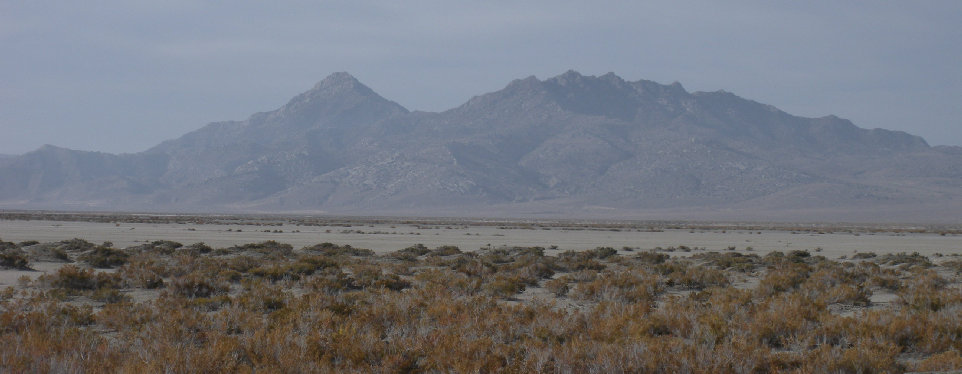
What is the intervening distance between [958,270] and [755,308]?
42.1 feet

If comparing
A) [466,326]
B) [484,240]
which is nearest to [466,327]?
[466,326]

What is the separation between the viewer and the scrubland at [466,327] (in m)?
6.77

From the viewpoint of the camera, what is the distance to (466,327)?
8.61 m

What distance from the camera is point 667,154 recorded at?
193 meters

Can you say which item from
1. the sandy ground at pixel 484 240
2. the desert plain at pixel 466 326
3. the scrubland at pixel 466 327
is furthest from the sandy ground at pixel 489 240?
the desert plain at pixel 466 326

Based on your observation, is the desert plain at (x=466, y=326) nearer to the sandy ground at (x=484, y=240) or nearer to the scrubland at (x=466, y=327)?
the scrubland at (x=466, y=327)

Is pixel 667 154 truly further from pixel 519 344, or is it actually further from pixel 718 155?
pixel 519 344

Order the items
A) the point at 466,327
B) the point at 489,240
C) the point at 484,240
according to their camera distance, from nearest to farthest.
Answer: the point at 466,327 → the point at 484,240 → the point at 489,240

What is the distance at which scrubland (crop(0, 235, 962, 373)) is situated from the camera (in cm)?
677

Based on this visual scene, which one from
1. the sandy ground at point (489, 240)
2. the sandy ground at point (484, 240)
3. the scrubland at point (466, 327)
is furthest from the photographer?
the sandy ground at point (484, 240)

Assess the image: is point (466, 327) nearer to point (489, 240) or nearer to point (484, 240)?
point (484, 240)

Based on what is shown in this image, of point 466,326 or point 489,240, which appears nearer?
point 466,326

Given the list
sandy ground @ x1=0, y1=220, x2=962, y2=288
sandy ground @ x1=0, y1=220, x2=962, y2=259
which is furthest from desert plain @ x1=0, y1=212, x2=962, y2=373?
sandy ground @ x1=0, y1=220, x2=962, y2=259

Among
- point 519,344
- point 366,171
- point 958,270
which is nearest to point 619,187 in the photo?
point 366,171
